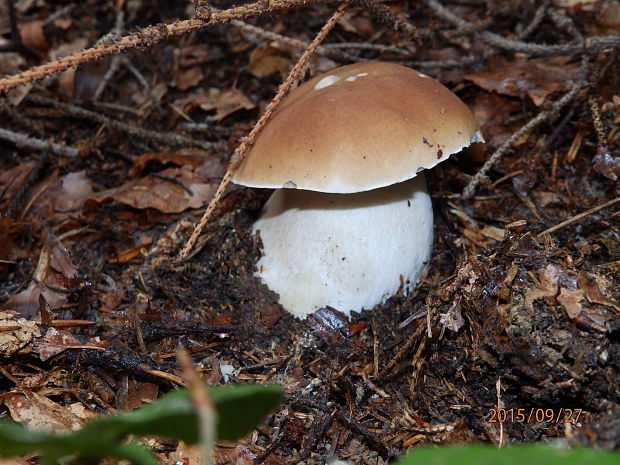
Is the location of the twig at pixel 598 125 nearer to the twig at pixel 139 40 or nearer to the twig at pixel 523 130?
the twig at pixel 523 130

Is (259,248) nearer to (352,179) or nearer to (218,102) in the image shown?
(352,179)

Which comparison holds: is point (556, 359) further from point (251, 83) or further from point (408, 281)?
point (251, 83)

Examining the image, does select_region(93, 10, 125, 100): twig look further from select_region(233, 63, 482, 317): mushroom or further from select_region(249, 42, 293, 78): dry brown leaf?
select_region(233, 63, 482, 317): mushroom

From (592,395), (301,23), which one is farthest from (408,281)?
(301,23)

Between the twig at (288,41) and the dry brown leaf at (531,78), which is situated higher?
the twig at (288,41)


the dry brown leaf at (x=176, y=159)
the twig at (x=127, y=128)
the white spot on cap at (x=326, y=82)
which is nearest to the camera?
the white spot on cap at (x=326, y=82)

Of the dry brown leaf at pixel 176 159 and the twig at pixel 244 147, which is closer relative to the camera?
the twig at pixel 244 147
